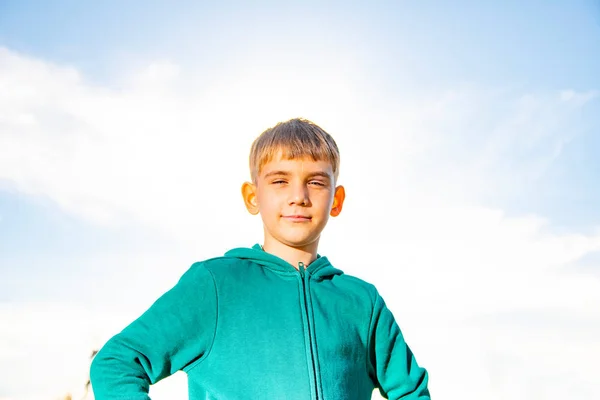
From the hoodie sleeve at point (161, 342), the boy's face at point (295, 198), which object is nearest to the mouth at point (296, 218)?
the boy's face at point (295, 198)

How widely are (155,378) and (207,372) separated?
Answer: 0.21 meters

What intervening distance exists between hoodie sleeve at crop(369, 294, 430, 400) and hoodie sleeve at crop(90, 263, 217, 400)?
740 millimetres

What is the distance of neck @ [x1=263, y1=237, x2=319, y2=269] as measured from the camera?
9.68 feet

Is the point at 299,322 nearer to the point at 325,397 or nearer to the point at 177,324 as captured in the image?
the point at 325,397

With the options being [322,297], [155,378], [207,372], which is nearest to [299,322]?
[322,297]

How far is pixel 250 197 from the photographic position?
10.1 ft

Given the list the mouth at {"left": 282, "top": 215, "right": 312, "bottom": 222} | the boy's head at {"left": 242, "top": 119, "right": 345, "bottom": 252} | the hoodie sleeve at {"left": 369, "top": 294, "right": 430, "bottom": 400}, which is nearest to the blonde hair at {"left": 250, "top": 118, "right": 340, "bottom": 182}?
the boy's head at {"left": 242, "top": 119, "right": 345, "bottom": 252}

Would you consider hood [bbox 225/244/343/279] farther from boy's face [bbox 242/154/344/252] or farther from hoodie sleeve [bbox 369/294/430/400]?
hoodie sleeve [bbox 369/294/430/400]

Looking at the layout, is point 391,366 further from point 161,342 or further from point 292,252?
point 161,342

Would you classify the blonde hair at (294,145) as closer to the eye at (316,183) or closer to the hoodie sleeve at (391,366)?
the eye at (316,183)

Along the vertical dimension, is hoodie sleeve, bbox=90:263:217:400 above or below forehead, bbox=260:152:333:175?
below

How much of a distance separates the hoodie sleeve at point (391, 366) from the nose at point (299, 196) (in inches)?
23.1

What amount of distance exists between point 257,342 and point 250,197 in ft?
2.43

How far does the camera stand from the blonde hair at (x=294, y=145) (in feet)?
9.59
